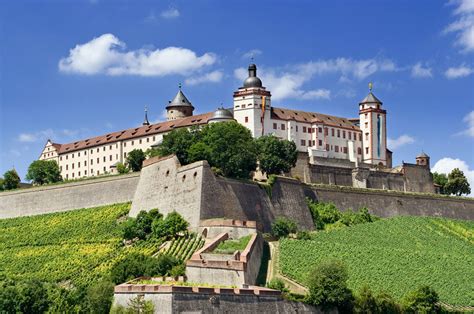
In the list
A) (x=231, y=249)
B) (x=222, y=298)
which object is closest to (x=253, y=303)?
(x=222, y=298)

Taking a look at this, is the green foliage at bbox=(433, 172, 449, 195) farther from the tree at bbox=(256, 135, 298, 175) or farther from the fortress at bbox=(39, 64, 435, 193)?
the tree at bbox=(256, 135, 298, 175)

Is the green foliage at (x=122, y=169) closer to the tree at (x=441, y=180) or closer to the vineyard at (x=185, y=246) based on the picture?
the vineyard at (x=185, y=246)

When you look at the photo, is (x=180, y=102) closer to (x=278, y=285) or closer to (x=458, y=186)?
(x=458, y=186)

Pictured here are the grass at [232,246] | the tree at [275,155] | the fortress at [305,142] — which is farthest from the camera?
the fortress at [305,142]

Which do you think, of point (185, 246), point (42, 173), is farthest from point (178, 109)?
point (185, 246)

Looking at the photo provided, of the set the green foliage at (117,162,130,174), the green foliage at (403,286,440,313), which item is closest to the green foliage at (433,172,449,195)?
the green foliage at (117,162,130,174)

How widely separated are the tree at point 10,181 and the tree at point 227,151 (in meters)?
25.4

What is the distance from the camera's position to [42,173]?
91.1 m

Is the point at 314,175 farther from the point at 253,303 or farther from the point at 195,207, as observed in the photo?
the point at 253,303

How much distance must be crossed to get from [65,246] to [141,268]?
50.5ft

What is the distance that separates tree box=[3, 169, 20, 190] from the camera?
87.6m

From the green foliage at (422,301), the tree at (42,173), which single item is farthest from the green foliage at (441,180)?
the green foliage at (422,301)

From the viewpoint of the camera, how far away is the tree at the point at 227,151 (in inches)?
2628

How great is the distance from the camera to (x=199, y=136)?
7050 cm
